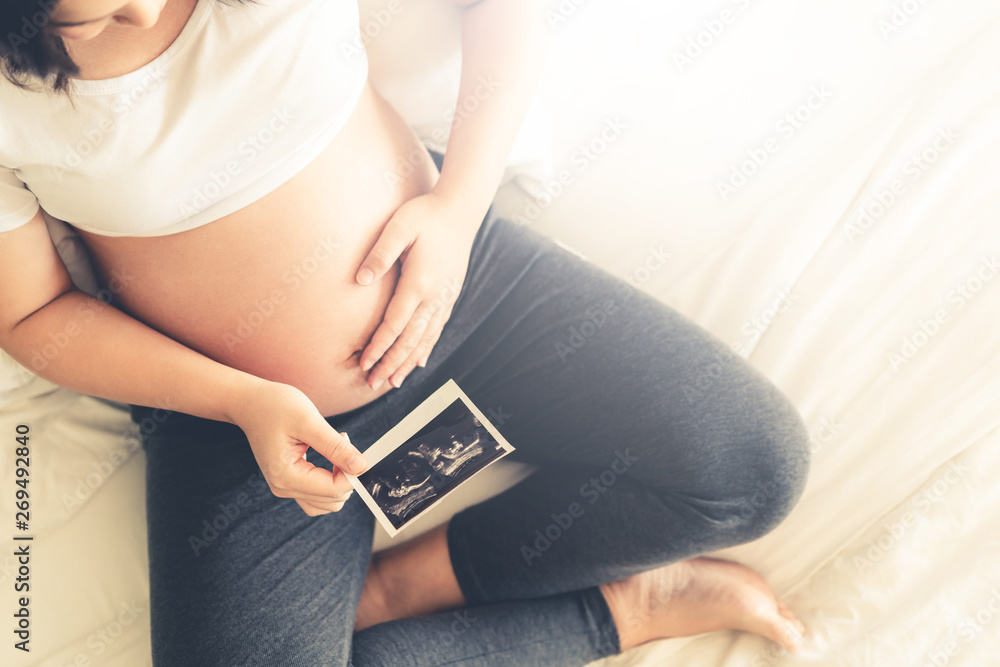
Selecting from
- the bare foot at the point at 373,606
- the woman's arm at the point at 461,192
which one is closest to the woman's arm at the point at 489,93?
the woman's arm at the point at 461,192

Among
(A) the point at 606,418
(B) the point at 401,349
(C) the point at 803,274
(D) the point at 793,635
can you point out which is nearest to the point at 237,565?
(B) the point at 401,349

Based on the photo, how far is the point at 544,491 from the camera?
94cm

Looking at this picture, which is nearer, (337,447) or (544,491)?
(337,447)

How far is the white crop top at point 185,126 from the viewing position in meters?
0.63

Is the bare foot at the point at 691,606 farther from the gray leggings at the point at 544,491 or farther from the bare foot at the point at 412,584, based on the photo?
the bare foot at the point at 412,584

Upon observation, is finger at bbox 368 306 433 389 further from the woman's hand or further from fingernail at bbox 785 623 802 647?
fingernail at bbox 785 623 802 647

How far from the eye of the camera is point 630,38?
3.41 feet

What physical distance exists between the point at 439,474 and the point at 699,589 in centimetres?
49

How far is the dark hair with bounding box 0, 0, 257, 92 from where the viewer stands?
53cm

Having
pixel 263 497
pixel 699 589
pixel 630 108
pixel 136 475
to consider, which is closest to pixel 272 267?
pixel 263 497

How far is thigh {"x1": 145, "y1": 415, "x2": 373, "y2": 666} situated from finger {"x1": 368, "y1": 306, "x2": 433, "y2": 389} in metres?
0.21

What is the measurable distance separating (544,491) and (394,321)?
0.37 meters

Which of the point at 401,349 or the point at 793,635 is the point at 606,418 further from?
the point at 793,635

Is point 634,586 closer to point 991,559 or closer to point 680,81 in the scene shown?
point 991,559
